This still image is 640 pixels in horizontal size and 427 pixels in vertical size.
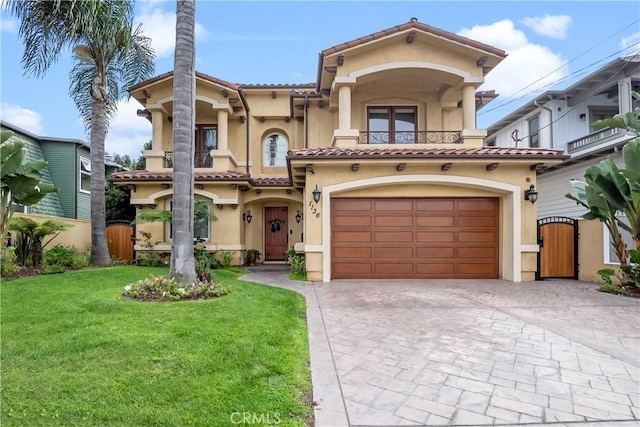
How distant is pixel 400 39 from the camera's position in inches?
476

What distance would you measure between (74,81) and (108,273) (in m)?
8.30

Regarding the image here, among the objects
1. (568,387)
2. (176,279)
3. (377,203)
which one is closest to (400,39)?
(377,203)

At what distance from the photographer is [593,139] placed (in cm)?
1558

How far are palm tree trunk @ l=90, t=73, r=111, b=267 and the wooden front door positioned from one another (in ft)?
22.0

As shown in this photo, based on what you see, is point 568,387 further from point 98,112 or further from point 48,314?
point 98,112

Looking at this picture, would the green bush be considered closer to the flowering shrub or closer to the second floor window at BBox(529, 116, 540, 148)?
the flowering shrub

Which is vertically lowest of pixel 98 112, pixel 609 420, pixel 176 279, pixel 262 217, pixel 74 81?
pixel 609 420

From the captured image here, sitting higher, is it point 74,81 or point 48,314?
point 74,81

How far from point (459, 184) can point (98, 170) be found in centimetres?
1262

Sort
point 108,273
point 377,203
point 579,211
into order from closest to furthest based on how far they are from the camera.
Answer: point 108,273 < point 377,203 < point 579,211

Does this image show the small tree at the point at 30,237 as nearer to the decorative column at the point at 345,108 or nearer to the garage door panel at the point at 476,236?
the decorative column at the point at 345,108

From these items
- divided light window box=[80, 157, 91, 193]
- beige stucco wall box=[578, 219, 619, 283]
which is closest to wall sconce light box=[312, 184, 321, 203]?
beige stucco wall box=[578, 219, 619, 283]

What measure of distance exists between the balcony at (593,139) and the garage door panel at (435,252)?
365 inches

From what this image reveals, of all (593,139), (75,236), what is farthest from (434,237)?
(75,236)
